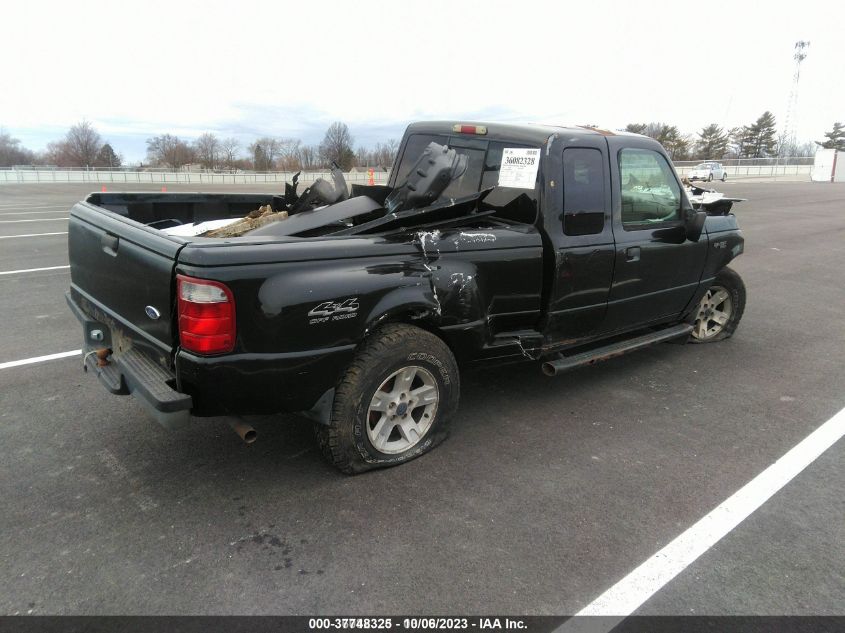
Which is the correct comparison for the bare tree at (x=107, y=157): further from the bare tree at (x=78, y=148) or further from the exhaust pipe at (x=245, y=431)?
the exhaust pipe at (x=245, y=431)

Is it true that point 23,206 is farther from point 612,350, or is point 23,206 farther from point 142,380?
point 612,350

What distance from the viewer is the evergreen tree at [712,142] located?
282 feet

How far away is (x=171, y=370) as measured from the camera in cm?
298

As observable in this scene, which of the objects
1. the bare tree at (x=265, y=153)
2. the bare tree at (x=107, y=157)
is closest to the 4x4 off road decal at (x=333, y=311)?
the bare tree at (x=265, y=153)

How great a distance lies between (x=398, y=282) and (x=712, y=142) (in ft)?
319

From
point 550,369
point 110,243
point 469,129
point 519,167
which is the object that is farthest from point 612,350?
point 110,243

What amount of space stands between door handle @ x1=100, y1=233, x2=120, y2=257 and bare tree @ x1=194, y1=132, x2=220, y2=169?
250 ft

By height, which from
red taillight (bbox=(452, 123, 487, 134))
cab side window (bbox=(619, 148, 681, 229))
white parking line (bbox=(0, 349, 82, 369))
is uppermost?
red taillight (bbox=(452, 123, 487, 134))

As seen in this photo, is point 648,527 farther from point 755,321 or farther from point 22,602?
point 755,321

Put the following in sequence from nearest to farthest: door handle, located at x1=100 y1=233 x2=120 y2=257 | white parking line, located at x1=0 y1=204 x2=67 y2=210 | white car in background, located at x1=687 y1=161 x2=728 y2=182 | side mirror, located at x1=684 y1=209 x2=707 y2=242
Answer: door handle, located at x1=100 y1=233 x2=120 y2=257 → side mirror, located at x1=684 y1=209 x2=707 y2=242 → white parking line, located at x1=0 y1=204 x2=67 y2=210 → white car in background, located at x1=687 y1=161 x2=728 y2=182

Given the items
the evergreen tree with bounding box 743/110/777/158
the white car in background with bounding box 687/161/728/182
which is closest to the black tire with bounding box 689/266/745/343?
the white car in background with bounding box 687/161/728/182

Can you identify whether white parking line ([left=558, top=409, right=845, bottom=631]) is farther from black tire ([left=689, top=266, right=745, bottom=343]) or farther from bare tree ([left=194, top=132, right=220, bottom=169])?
bare tree ([left=194, top=132, right=220, bottom=169])

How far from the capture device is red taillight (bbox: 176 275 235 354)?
9.00ft

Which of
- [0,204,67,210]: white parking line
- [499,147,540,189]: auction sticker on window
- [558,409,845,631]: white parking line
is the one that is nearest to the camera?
[558,409,845,631]: white parking line
